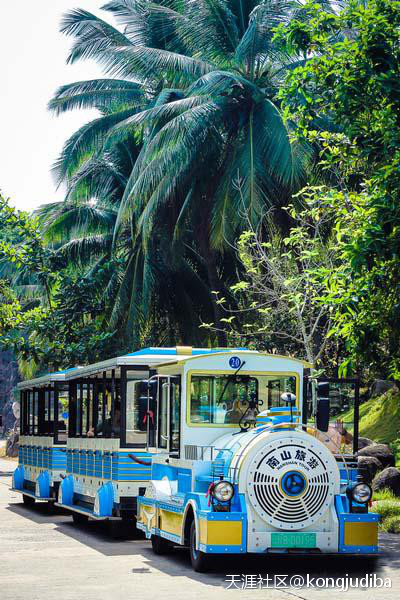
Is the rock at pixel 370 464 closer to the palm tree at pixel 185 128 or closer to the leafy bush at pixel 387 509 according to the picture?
the leafy bush at pixel 387 509

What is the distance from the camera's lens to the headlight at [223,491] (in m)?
12.1

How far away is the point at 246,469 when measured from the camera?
12.2 m

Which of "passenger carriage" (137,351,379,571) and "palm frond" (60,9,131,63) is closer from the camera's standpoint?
"passenger carriage" (137,351,379,571)

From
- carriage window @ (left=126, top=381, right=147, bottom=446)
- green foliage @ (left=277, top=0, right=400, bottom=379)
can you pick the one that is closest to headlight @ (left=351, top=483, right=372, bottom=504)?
green foliage @ (left=277, top=0, right=400, bottom=379)

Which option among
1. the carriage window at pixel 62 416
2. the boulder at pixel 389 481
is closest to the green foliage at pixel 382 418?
the boulder at pixel 389 481

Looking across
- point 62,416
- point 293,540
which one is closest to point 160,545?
point 293,540

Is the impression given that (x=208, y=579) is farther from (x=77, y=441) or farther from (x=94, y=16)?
(x=94, y=16)

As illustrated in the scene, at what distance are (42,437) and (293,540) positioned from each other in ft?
40.9

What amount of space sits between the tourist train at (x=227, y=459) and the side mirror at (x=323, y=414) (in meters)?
0.01

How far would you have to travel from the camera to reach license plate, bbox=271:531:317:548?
473 inches

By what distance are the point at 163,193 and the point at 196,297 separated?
17.0 ft

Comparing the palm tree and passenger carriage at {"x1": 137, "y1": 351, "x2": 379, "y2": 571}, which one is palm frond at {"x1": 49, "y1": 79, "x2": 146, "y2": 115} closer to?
the palm tree

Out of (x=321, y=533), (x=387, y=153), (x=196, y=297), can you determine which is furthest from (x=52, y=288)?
(x=321, y=533)

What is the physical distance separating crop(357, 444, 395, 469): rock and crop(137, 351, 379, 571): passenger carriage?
7893 millimetres
